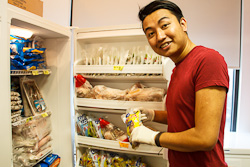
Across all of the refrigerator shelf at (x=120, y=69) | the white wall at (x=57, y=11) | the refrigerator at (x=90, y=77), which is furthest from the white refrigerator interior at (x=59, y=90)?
the white wall at (x=57, y=11)

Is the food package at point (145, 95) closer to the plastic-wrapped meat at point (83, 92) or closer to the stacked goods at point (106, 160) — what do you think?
the plastic-wrapped meat at point (83, 92)

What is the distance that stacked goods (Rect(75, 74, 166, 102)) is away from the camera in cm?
159

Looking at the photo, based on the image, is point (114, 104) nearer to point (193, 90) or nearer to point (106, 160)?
point (106, 160)

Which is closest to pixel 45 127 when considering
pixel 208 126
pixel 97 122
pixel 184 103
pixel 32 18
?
pixel 97 122

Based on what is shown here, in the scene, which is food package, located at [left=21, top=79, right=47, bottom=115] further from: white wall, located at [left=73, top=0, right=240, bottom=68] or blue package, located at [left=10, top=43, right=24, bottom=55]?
white wall, located at [left=73, top=0, right=240, bottom=68]

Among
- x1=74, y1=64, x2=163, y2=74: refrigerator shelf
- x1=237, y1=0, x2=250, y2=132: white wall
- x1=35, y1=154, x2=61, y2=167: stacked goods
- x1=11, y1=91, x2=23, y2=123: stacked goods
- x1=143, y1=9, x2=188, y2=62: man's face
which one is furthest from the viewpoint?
x1=237, y1=0, x2=250, y2=132: white wall

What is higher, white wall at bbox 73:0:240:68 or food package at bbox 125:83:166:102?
white wall at bbox 73:0:240:68

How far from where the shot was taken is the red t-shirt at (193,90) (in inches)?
30.2

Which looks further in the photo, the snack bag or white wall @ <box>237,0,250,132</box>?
white wall @ <box>237,0,250,132</box>

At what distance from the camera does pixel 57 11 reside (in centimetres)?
237

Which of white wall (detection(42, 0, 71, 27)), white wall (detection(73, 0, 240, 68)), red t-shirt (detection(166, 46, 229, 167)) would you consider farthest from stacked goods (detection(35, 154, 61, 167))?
white wall (detection(73, 0, 240, 68))

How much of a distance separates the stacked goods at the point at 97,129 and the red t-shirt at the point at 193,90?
0.82 m

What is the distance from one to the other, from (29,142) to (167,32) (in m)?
1.50

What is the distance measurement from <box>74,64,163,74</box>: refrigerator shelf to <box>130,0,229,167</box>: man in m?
0.46
